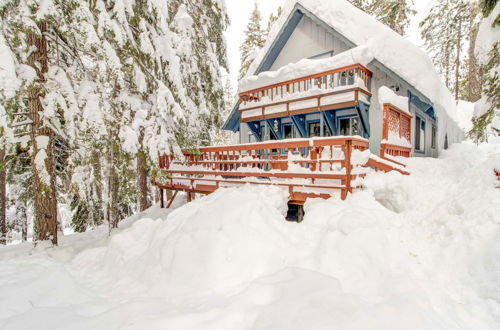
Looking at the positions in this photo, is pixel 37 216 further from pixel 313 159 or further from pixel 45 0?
pixel 313 159

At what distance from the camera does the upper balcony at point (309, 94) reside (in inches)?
313

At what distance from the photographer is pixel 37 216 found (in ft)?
17.0

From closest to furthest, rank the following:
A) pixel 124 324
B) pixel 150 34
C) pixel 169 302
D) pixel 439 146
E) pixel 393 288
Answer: pixel 124 324 → pixel 393 288 → pixel 169 302 → pixel 150 34 → pixel 439 146

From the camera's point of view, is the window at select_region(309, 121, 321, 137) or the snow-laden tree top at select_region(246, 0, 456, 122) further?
the window at select_region(309, 121, 321, 137)

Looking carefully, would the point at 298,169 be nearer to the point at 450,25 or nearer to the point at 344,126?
the point at 344,126

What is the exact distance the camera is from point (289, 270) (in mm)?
3078

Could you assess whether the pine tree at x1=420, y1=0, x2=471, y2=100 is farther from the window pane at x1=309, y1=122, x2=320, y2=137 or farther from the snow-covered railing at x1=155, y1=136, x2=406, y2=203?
the snow-covered railing at x1=155, y1=136, x2=406, y2=203

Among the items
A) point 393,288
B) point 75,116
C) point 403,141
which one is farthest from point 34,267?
point 403,141

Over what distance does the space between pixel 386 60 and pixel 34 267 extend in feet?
35.0

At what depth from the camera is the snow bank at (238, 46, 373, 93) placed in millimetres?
7738

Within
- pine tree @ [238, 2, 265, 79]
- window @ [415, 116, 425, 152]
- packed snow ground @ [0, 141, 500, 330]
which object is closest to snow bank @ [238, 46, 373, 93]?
window @ [415, 116, 425, 152]

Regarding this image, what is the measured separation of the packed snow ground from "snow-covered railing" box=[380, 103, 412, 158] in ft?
6.99

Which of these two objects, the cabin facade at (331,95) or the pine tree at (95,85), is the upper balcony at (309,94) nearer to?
the cabin facade at (331,95)

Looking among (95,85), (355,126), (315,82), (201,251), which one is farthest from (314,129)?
(201,251)
